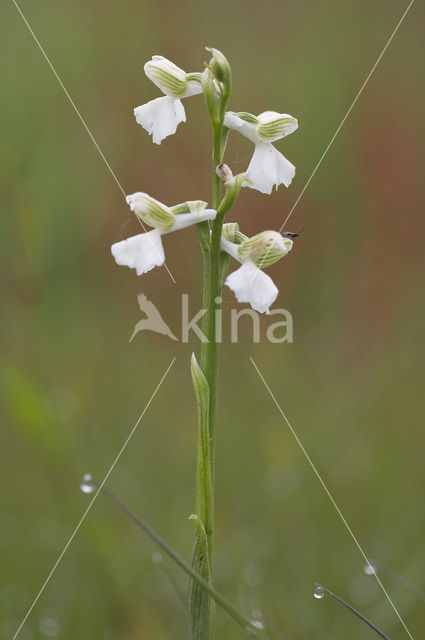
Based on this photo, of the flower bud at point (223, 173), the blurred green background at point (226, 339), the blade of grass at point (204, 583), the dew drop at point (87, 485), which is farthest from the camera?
the blurred green background at point (226, 339)

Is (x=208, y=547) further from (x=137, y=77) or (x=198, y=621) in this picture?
(x=137, y=77)

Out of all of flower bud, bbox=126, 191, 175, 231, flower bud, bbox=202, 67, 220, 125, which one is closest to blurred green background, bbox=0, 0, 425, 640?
flower bud, bbox=126, 191, 175, 231

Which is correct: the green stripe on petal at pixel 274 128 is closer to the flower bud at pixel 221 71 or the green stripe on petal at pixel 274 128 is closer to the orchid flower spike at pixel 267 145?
the orchid flower spike at pixel 267 145

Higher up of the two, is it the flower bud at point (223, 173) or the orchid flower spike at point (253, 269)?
the flower bud at point (223, 173)

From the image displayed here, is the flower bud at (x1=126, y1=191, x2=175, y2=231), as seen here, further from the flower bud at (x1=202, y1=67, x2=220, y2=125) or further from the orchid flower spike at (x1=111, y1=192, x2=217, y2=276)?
the flower bud at (x1=202, y1=67, x2=220, y2=125)

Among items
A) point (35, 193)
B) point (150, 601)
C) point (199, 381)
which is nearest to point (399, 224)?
point (35, 193)

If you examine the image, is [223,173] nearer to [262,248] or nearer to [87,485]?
[262,248]

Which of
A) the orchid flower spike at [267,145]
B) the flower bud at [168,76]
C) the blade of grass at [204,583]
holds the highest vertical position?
the flower bud at [168,76]

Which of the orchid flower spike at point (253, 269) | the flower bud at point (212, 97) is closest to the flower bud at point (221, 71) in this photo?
the flower bud at point (212, 97)
